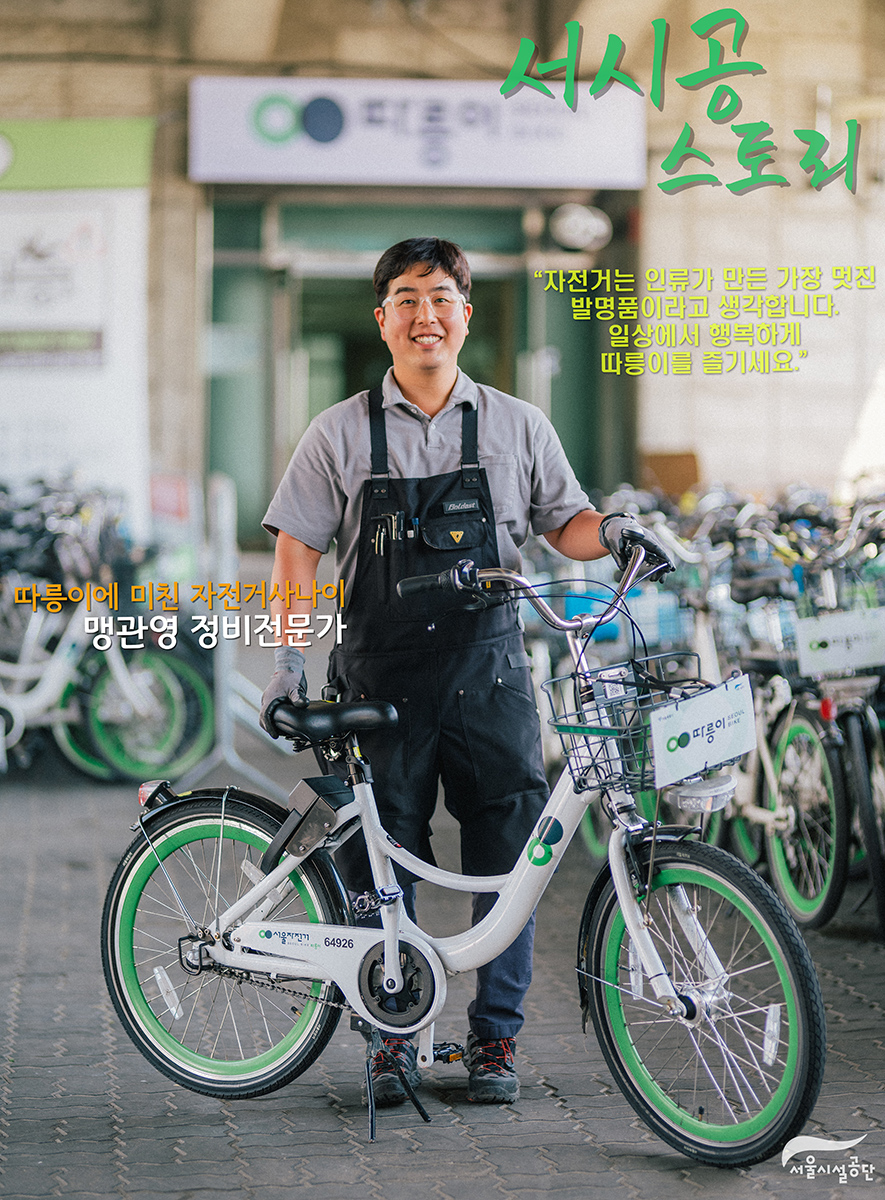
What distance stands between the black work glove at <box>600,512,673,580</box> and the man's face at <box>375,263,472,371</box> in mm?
617

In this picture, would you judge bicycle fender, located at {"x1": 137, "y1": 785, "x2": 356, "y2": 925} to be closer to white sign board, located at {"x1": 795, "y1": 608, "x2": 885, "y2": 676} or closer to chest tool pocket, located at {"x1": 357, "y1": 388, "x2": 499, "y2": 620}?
chest tool pocket, located at {"x1": 357, "y1": 388, "x2": 499, "y2": 620}

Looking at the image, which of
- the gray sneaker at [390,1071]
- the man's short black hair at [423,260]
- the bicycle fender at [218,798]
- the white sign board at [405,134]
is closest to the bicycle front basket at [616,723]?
the bicycle fender at [218,798]

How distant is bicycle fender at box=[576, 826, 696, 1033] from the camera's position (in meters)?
3.12

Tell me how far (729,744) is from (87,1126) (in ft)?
5.76

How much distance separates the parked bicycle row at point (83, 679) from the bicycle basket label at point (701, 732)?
16.7 feet

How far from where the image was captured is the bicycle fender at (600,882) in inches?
123

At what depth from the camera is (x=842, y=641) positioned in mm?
4816

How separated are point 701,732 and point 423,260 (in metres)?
1.34

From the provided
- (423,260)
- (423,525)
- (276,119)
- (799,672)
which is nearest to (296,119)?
(276,119)

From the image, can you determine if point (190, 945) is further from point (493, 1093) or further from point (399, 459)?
point (399, 459)

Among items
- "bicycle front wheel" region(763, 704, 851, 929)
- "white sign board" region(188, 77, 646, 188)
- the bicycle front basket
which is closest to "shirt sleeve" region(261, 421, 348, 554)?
the bicycle front basket

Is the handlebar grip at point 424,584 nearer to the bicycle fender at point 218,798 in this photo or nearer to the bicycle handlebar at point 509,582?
the bicycle handlebar at point 509,582

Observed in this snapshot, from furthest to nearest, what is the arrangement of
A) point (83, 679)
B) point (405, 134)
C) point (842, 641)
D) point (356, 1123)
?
point (405, 134), point (83, 679), point (842, 641), point (356, 1123)

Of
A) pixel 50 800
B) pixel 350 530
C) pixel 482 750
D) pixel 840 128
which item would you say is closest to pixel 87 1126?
pixel 482 750
